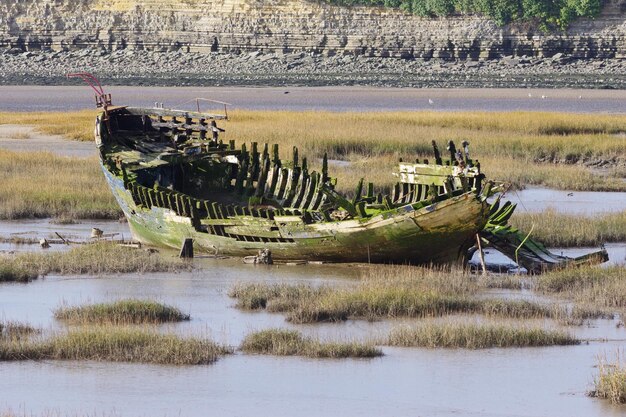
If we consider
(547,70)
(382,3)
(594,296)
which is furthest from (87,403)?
(382,3)

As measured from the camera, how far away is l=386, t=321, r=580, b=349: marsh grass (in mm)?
15328

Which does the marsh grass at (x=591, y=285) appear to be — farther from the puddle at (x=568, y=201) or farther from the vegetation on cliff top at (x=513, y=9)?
the vegetation on cliff top at (x=513, y=9)

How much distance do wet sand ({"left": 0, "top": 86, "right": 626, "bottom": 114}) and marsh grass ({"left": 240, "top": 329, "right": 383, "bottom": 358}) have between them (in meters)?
47.5

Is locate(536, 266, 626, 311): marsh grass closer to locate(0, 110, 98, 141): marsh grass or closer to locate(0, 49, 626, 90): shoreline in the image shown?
locate(0, 110, 98, 141): marsh grass

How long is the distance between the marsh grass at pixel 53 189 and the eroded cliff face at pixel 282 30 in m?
70.2

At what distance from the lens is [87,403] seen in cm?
1305

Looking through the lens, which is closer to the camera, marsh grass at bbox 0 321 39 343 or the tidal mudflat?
the tidal mudflat

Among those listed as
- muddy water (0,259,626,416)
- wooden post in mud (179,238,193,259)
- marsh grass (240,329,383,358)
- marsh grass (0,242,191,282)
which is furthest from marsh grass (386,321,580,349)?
wooden post in mud (179,238,193,259)

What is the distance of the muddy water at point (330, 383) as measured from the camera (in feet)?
43.0

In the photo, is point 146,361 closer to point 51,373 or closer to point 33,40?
point 51,373

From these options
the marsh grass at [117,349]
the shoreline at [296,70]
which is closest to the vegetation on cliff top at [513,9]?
the shoreline at [296,70]

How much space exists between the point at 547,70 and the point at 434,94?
69.8ft

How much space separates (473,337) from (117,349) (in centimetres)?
391

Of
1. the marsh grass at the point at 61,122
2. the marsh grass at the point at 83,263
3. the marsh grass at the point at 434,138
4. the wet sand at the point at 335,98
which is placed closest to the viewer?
the marsh grass at the point at 83,263
